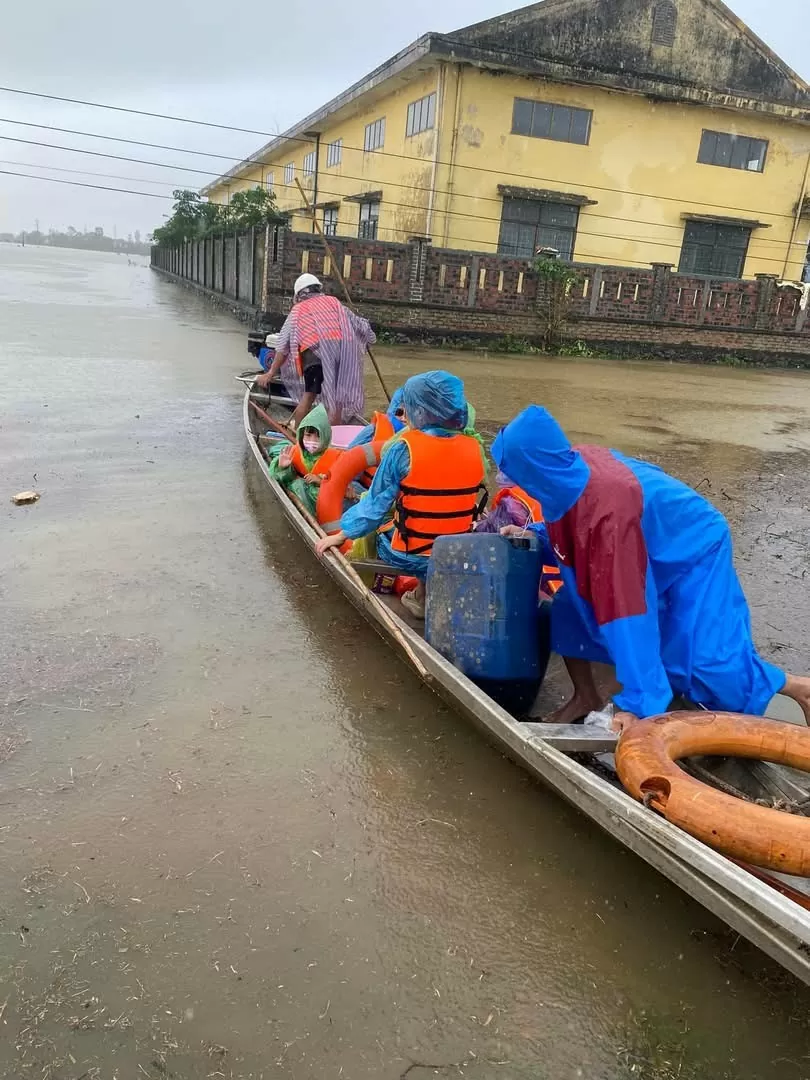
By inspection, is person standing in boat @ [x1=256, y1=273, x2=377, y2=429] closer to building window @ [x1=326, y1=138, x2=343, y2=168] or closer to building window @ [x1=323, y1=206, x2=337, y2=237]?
building window @ [x1=323, y1=206, x2=337, y2=237]

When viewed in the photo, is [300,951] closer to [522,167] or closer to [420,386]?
[420,386]

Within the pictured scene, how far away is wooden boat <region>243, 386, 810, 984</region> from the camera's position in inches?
79.4

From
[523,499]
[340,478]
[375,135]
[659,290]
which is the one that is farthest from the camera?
[375,135]

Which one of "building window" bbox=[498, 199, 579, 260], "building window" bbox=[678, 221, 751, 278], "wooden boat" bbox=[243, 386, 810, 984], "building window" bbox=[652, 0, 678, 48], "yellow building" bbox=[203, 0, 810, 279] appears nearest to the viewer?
"wooden boat" bbox=[243, 386, 810, 984]

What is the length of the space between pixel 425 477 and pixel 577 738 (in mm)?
1534

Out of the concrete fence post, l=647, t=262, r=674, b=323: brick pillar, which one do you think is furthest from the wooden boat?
the concrete fence post

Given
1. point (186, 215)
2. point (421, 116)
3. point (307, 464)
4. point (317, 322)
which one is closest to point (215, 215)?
point (186, 215)

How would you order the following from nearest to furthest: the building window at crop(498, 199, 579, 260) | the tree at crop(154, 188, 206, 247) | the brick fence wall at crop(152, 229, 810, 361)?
the brick fence wall at crop(152, 229, 810, 361) < the building window at crop(498, 199, 579, 260) < the tree at crop(154, 188, 206, 247)

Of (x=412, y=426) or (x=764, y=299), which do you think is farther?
(x=764, y=299)

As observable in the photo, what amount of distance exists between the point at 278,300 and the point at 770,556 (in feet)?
41.5

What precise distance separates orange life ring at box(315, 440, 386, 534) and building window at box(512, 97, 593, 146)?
1807 cm

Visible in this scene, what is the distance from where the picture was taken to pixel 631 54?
66.3 feet

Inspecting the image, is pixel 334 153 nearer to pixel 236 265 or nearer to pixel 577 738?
pixel 236 265

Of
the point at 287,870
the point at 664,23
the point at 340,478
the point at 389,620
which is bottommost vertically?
the point at 287,870
